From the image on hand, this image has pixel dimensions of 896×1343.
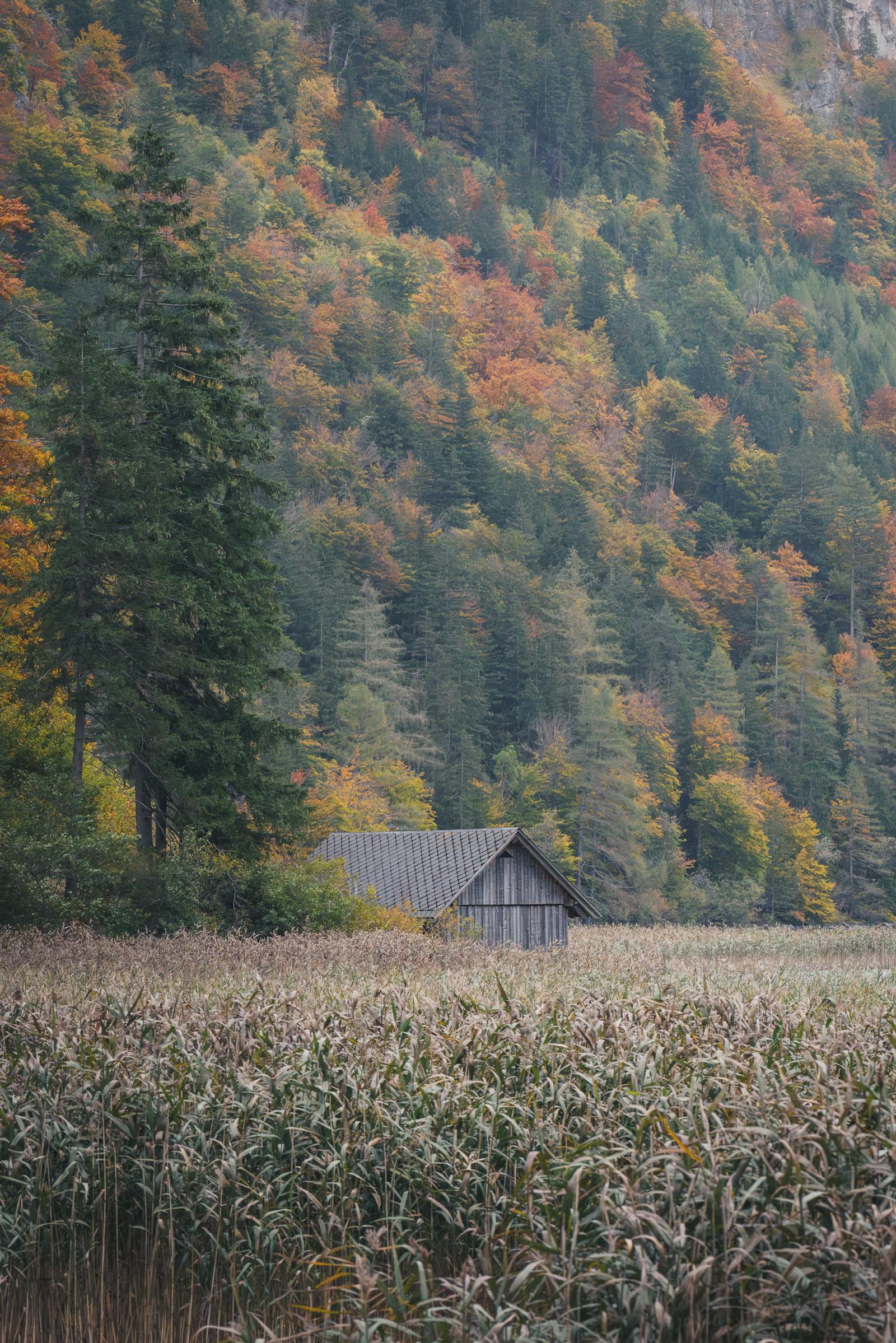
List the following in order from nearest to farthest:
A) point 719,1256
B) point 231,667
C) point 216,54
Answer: point 719,1256
point 231,667
point 216,54

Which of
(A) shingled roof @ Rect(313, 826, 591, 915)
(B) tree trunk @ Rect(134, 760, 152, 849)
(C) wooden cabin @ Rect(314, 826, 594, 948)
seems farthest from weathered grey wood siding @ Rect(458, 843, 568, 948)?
(B) tree trunk @ Rect(134, 760, 152, 849)

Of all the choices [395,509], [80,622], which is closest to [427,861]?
[80,622]

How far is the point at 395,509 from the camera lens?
9656 centimetres

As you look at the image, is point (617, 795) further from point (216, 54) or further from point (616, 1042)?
point (216, 54)

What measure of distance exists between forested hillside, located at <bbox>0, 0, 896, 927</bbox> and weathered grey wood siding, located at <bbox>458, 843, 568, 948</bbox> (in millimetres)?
5435

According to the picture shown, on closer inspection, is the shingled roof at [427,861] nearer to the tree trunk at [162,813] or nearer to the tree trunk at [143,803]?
the tree trunk at [162,813]

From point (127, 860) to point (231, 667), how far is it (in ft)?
16.7

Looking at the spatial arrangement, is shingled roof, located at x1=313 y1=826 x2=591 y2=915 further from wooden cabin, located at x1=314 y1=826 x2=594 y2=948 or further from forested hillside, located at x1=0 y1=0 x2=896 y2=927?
forested hillside, located at x1=0 y1=0 x2=896 y2=927

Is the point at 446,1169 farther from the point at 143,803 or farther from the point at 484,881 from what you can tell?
the point at 484,881

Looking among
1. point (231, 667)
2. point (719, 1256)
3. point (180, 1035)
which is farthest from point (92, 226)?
point (719, 1256)

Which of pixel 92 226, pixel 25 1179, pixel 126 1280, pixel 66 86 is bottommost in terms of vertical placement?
pixel 126 1280

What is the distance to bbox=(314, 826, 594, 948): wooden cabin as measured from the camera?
3500cm

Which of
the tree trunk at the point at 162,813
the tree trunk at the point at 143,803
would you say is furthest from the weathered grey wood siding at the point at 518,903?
the tree trunk at the point at 143,803

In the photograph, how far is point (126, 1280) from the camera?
23.0ft
